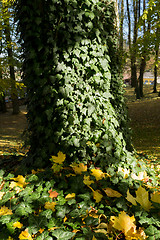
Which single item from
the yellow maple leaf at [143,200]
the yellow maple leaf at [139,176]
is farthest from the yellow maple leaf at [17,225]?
the yellow maple leaf at [139,176]

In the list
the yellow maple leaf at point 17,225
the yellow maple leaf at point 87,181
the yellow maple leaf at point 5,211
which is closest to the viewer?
the yellow maple leaf at point 17,225

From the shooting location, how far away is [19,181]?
2.42 m

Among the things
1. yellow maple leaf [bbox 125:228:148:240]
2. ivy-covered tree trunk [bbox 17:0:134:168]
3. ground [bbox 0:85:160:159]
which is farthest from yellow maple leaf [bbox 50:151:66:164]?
ground [bbox 0:85:160:159]

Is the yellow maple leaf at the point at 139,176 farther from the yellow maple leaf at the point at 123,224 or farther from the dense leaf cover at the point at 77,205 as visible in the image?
the yellow maple leaf at the point at 123,224

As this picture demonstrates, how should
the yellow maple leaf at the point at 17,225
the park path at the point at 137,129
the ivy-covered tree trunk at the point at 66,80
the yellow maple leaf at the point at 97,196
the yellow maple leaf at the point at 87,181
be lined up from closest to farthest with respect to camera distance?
the yellow maple leaf at the point at 17,225 → the yellow maple leaf at the point at 97,196 → the yellow maple leaf at the point at 87,181 → the ivy-covered tree trunk at the point at 66,80 → the park path at the point at 137,129

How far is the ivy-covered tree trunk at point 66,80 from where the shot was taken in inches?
103

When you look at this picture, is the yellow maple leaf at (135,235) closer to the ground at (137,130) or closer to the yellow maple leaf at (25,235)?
the yellow maple leaf at (25,235)

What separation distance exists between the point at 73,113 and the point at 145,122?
10225 millimetres

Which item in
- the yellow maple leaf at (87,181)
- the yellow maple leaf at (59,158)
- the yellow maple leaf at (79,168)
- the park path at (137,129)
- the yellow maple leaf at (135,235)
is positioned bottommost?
the park path at (137,129)

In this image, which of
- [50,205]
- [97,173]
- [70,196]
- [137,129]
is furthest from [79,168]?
[137,129]

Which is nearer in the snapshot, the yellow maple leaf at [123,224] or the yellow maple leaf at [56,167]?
the yellow maple leaf at [123,224]

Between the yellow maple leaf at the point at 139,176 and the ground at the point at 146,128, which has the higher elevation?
the yellow maple leaf at the point at 139,176

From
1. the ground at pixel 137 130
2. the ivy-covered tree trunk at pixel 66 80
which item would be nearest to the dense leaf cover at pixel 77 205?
the ivy-covered tree trunk at pixel 66 80

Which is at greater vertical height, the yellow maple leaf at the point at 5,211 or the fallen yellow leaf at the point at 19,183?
the fallen yellow leaf at the point at 19,183
